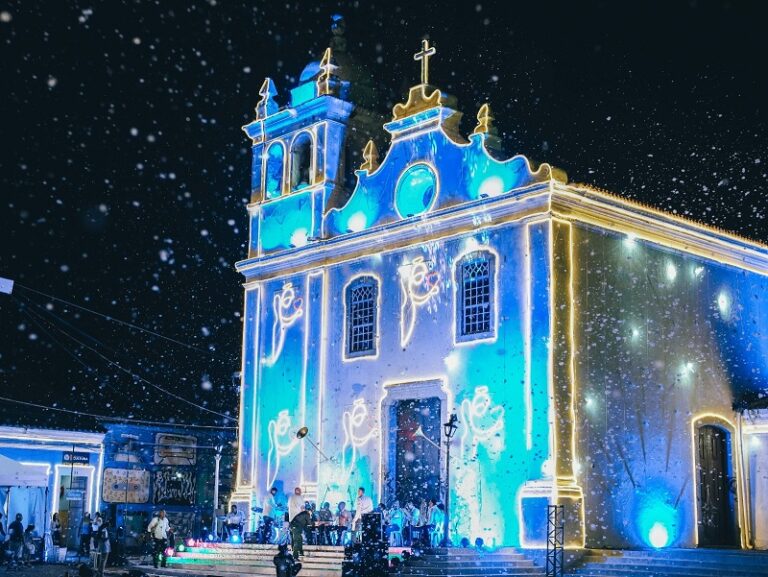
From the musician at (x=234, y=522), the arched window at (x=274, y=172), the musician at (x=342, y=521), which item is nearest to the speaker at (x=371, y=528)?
the musician at (x=342, y=521)

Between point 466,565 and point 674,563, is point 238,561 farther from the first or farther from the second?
point 674,563

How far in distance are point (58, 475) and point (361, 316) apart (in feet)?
48.1

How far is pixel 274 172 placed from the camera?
3103 centimetres

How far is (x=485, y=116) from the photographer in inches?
995

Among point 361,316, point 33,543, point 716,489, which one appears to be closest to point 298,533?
point 361,316

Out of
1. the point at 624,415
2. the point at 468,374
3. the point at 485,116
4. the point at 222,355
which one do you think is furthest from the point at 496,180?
the point at 222,355

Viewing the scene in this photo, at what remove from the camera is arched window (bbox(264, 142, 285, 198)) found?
101 feet

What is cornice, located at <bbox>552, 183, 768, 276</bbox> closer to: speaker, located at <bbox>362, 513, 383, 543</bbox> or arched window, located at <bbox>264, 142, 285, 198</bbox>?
speaker, located at <bbox>362, 513, 383, 543</bbox>

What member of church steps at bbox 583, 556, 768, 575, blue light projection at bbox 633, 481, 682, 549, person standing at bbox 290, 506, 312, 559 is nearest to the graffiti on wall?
person standing at bbox 290, 506, 312, 559

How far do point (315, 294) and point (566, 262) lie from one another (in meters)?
7.88

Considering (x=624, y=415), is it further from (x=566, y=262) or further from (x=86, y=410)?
(x=86, y=410)

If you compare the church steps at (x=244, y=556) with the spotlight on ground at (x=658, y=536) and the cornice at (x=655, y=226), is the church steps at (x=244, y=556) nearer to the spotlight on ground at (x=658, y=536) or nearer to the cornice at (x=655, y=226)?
the spotlight on ground at (x=658, y=536)

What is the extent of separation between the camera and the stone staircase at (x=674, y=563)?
60.2ft

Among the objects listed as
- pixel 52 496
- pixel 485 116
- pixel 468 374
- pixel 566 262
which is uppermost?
pixel 485 116
